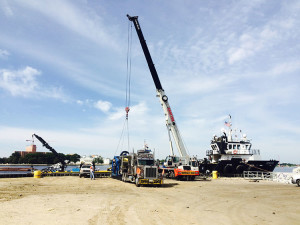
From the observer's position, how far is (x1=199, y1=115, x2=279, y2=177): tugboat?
35.9m

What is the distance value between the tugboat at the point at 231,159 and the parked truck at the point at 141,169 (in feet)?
56.5

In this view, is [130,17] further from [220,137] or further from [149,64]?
[220,137]

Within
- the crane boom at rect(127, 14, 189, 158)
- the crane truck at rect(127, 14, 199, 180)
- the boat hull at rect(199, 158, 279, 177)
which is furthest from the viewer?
the boat hull at rect(199, 158, 279, 177)

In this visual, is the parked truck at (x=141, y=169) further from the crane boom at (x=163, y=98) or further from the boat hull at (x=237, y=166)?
the boat hull at (x=237, y=166)

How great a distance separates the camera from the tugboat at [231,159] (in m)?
35.9

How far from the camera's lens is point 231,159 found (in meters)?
36.2

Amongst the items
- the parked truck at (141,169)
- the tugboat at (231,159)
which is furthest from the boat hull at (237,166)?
the parked truck at (141,169)

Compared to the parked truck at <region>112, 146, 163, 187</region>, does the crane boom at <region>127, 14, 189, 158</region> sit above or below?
above

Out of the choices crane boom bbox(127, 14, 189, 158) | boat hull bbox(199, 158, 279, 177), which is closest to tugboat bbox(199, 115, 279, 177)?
boat hull bbox(199, 158, 279, 177)

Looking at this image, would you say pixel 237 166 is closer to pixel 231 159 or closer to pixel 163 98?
pixel 231 159

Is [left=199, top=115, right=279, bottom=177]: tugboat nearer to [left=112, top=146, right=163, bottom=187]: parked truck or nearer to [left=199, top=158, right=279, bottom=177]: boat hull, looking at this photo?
[left=199, top=158, right=279, bottom=177]: boat hull

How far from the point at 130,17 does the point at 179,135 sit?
1732 cm

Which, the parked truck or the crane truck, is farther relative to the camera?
the crane truck

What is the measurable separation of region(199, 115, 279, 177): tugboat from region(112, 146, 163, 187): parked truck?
17225 millimetres
